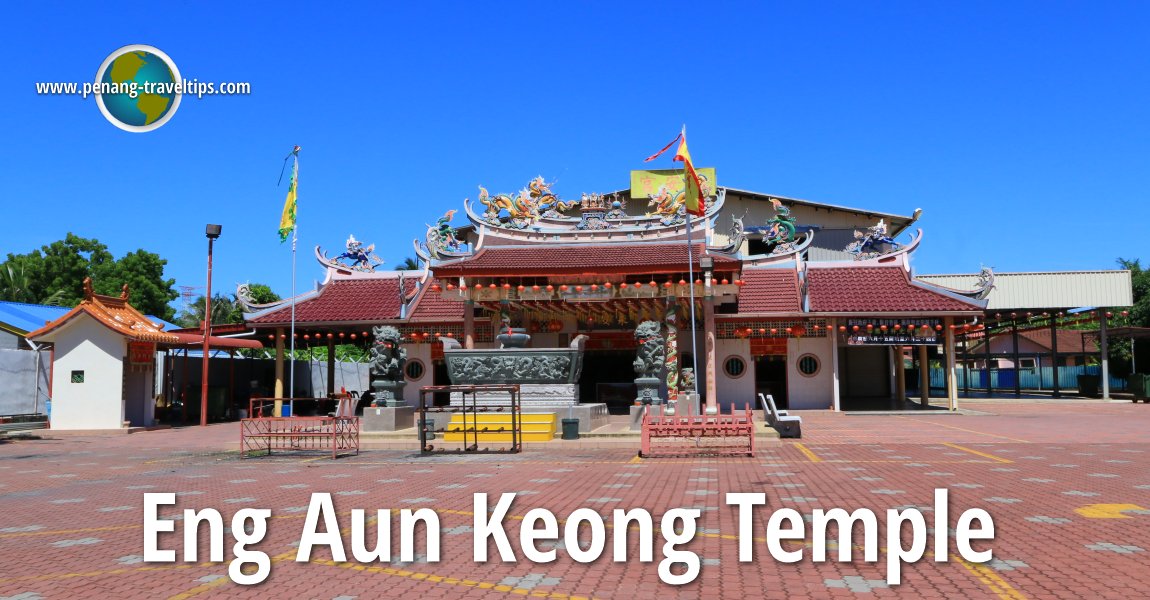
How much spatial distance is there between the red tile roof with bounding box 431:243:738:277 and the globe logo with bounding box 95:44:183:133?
938 cm

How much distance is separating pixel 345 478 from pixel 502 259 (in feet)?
55.3

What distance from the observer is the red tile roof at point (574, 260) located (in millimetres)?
25828

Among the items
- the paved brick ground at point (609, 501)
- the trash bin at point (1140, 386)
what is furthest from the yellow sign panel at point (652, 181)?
the paved brick ground at point (609, 501)

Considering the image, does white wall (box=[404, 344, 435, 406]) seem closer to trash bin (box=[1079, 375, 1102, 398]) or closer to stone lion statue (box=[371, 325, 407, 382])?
stone lion statue (box=[371, 325, 407, 382])

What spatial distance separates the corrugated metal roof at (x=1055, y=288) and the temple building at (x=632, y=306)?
5.69 meters

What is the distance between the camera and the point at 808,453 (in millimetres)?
16422

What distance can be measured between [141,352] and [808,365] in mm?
22972

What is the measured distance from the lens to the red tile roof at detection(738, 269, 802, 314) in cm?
3052

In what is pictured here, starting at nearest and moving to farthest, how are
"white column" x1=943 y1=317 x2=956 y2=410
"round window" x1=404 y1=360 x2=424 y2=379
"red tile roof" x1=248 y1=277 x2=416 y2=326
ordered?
1. "white column" x1=943 y1=317 x2=956 y2=410
2. "red tile roof" x1=248 y1=277 x2=416 y2=326
3. "round window" x1=404 y1=360 x2=424 y2=379

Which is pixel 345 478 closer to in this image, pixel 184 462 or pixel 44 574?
pixel 184 462

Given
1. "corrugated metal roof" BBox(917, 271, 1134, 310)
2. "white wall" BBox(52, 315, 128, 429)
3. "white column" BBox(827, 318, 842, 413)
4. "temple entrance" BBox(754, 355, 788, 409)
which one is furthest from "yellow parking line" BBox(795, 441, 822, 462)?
"corrugated metal roof" BBox(917, 271, 1134, 310)

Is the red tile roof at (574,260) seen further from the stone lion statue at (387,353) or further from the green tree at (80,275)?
the green tree at (80,275)

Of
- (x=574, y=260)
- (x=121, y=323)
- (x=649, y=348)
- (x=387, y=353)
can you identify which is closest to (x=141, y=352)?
(x=121, y=323)

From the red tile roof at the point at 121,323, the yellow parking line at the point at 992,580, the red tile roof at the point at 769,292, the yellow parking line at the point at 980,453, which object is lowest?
the yellow parking line at the point at 980,453
